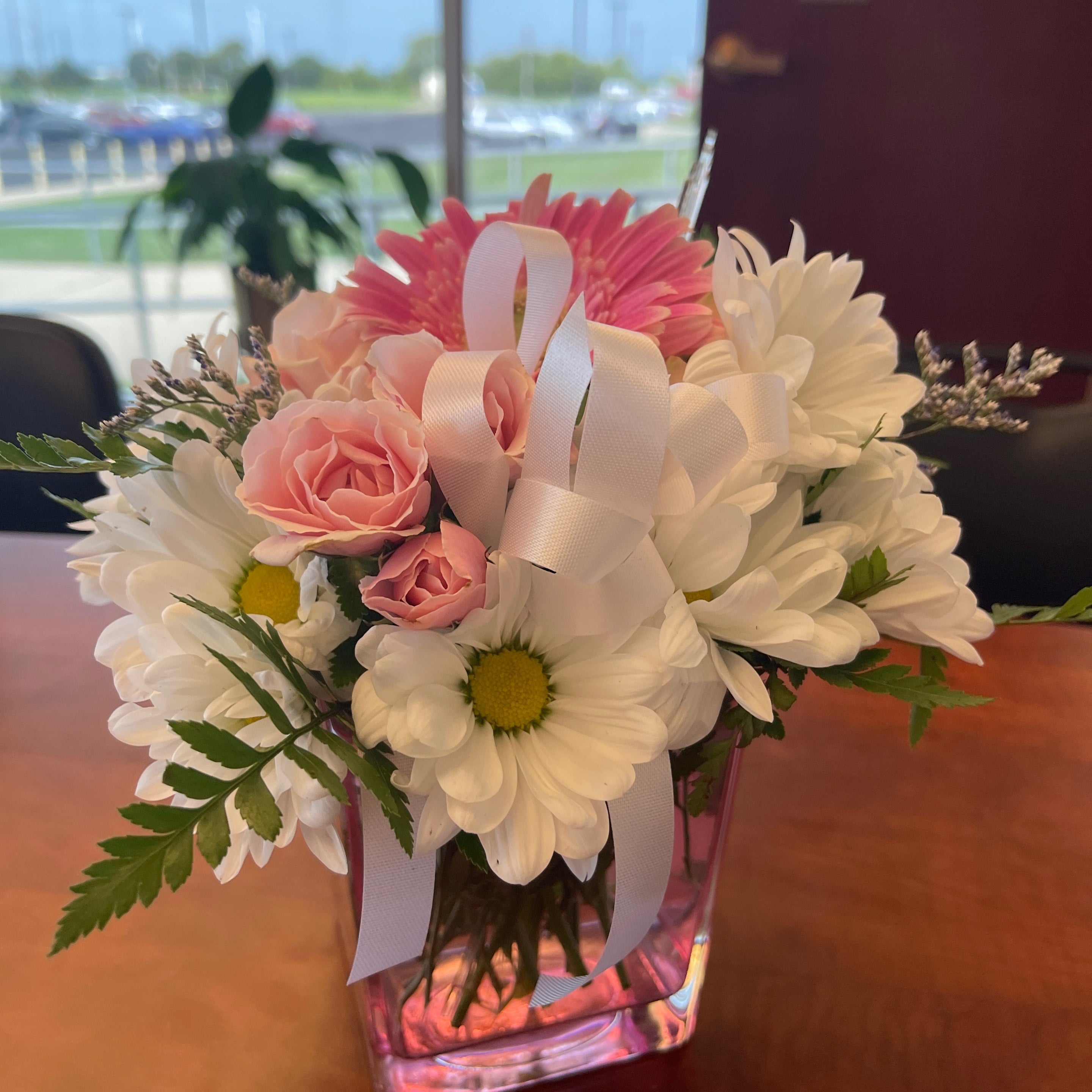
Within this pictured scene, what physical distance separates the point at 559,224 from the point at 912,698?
21 cm

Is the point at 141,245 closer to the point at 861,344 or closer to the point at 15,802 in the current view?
the point at 15,802

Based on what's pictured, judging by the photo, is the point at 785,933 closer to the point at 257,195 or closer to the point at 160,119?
the point at 257,195

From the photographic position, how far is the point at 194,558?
0.33 m

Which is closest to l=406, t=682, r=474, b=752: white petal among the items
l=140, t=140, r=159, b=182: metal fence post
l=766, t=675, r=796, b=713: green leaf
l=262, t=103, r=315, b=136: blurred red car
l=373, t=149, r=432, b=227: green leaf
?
l=766, t=675, r=796, b=713: green leaf

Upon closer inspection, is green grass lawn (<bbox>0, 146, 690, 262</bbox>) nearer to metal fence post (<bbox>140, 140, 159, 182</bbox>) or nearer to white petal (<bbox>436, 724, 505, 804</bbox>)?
metal fence post (<bbox>140, 140, 159, 182</bbox>)

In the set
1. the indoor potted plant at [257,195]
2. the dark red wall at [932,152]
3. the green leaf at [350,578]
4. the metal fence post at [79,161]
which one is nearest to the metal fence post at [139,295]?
the metal fence post at [79,161]

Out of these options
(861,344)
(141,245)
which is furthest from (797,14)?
(141,245)

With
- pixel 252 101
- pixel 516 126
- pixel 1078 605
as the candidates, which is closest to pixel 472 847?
pixel 1078 605

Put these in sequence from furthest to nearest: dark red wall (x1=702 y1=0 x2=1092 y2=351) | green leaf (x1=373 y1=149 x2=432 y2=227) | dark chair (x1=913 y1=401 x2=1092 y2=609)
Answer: green leaf (x1=373 y1=149 x2=432 y2=227) → dark red wall (x1=702 y1=0 x2=1092 y2=351) → dark chair (x1=913 y1=401 x2=1092 y2=609)

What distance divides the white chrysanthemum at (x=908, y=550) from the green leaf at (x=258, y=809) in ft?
0.68

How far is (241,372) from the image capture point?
0.38 meters

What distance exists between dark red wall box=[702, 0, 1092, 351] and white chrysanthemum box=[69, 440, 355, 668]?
176 cm

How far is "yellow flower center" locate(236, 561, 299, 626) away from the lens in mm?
333

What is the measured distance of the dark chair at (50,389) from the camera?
1091mm
